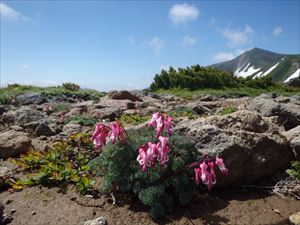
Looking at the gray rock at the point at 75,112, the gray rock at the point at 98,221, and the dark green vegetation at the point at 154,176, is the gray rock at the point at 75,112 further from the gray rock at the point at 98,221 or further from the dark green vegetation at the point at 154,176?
the gray rock at the point at 98,221

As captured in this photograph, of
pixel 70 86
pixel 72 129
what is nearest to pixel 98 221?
pixel 72 129

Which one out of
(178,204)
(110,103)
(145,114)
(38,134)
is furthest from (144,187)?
(110,103)

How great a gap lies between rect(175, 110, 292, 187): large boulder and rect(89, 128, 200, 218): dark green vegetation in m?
0.40

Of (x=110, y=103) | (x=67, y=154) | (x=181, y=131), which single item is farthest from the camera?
(x=110, y=103)

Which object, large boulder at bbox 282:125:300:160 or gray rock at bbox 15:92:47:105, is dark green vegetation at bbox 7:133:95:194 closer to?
large boulder at bbox 282:125:300:160

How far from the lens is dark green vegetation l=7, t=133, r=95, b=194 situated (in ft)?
18.0

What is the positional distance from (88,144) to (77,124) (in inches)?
89.8

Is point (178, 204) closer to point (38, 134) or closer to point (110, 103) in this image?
point (38, 134)

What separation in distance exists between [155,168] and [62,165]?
2290mm

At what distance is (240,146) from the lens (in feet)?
17.5

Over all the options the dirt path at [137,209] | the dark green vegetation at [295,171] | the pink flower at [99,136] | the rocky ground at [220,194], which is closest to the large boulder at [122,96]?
the rocky ground at [220,194]

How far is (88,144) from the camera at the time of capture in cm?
712

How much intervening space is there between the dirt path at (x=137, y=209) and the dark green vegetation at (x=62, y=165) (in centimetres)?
19

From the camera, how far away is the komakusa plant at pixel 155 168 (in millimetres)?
4383
